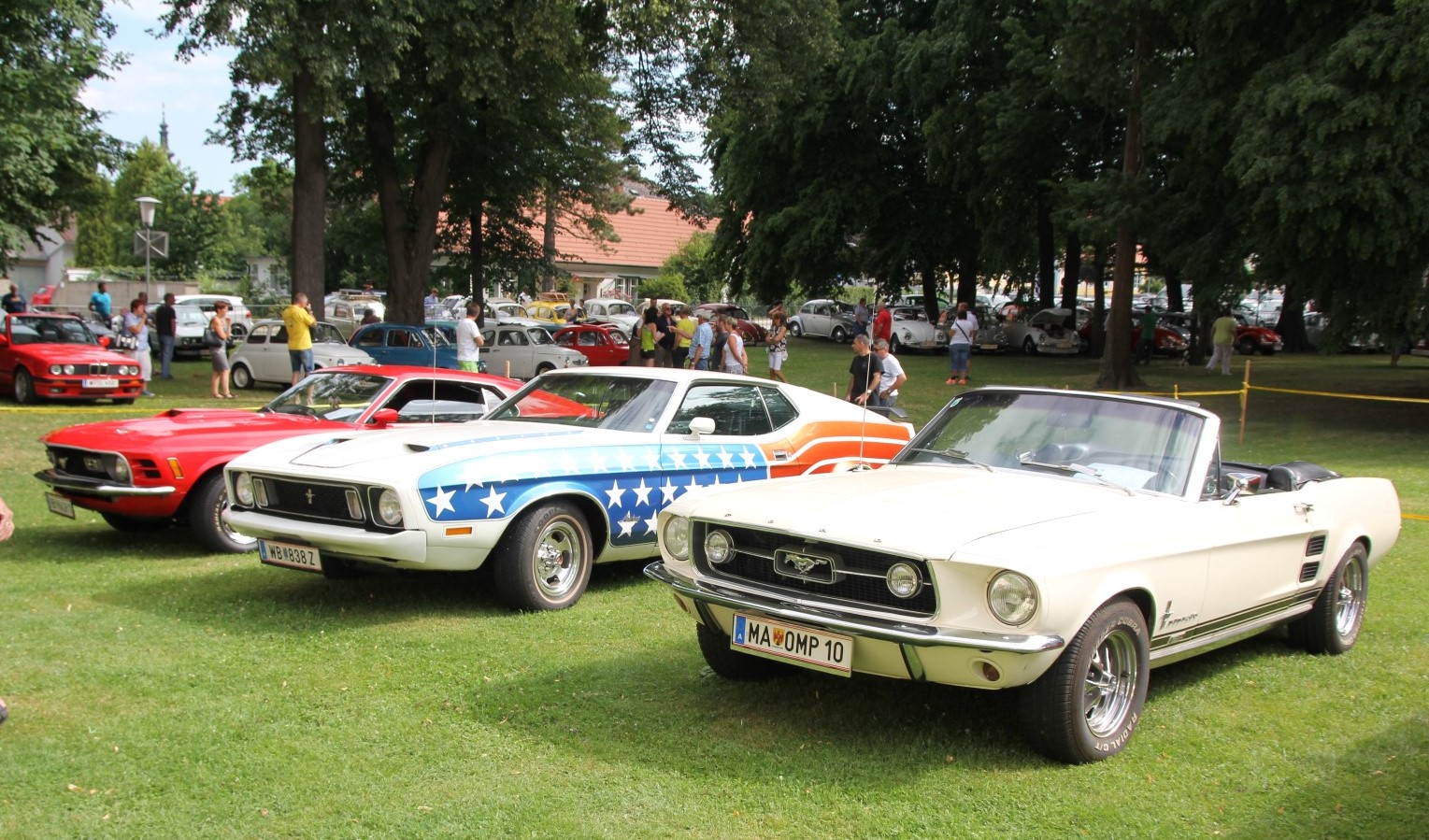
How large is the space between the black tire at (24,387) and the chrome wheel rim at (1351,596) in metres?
18.6

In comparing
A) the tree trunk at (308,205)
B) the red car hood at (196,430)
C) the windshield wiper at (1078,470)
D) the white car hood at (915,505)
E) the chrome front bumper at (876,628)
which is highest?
the tree trunk at (308,205)

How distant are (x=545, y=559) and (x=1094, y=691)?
3487 millimetres

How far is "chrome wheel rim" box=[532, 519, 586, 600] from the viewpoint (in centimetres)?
721

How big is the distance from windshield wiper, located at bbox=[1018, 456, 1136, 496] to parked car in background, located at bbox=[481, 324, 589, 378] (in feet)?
68.3

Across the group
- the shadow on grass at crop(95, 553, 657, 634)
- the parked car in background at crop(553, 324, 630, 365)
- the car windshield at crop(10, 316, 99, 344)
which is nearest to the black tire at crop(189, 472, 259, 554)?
the shadow on grass at crop(95, 553, 657, 634)

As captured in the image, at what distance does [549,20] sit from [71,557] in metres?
15.3

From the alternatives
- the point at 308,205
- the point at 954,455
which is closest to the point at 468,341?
the point at 308,205

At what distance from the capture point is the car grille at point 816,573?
4.75 m

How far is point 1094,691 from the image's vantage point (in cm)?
496

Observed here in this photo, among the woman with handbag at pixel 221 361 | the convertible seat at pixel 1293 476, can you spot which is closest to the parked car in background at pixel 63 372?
the woman with handbag at pixel 221 361

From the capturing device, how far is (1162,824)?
14.2 feet

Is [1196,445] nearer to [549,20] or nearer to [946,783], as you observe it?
[946,783]

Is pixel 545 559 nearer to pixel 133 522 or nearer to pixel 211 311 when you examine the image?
pixel 133 522

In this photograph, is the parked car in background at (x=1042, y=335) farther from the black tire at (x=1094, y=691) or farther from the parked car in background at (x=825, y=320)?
the black tire at (x=1094, y=691)
